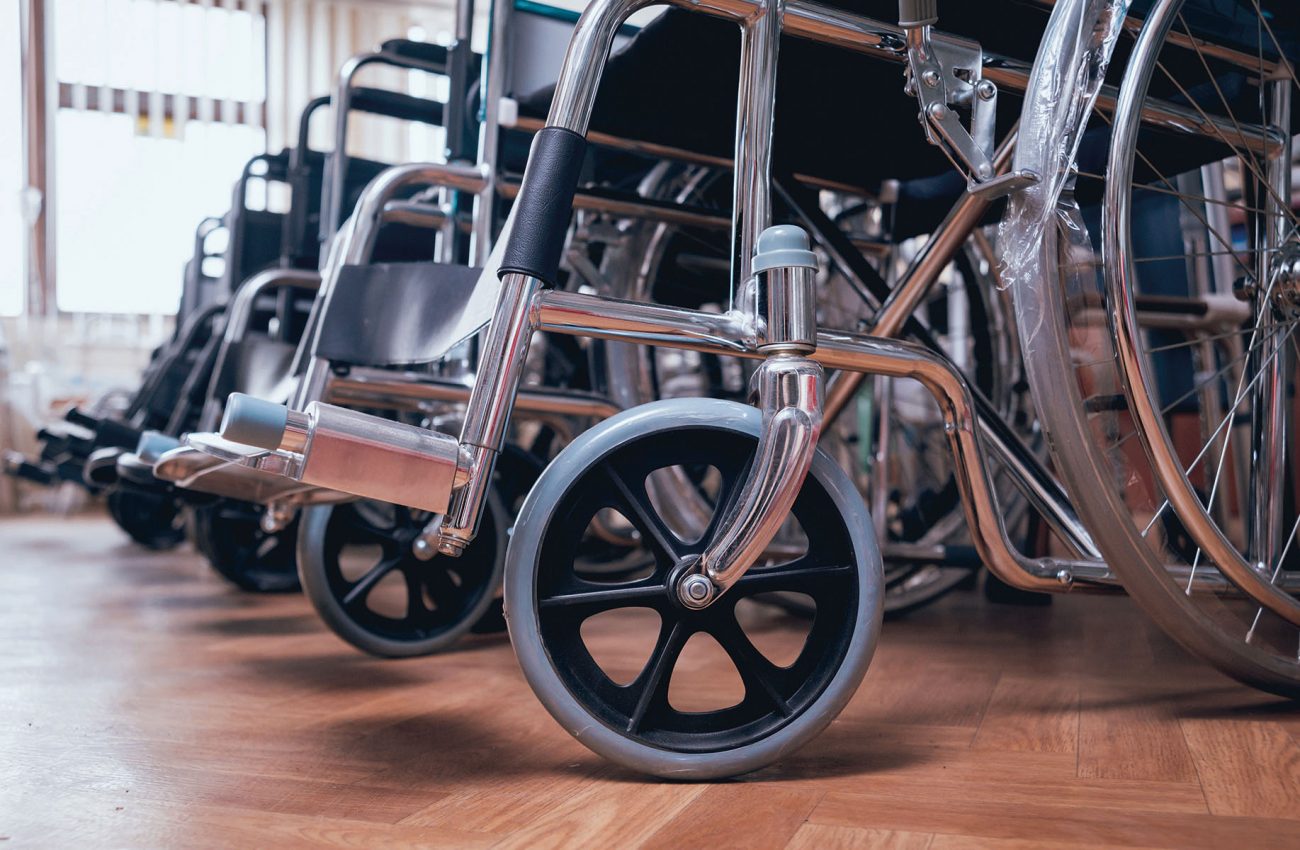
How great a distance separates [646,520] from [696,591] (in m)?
0.06

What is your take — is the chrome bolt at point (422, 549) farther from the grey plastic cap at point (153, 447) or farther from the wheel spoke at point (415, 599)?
the grey plastic cap at point (153, 447)

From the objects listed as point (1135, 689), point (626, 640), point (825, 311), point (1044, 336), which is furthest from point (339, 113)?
point (1135, 689)

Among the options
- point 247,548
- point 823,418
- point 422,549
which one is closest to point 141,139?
point 247,548

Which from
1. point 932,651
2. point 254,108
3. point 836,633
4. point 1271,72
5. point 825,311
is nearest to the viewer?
point 836,633

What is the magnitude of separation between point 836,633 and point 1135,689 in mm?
404

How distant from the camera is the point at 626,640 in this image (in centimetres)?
121

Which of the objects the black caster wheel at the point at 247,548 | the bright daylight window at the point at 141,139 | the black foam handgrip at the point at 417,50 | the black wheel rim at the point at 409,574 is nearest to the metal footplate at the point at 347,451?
the black wheel rim at the point at 409,574

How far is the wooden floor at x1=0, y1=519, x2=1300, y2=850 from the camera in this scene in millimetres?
567

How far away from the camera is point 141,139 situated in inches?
163

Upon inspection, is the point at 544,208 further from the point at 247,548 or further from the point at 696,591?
the point at 247,548

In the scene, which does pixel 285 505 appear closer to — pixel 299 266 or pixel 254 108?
pixel 299 266

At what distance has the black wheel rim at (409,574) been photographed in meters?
1.12

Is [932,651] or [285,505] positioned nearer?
[285,505]

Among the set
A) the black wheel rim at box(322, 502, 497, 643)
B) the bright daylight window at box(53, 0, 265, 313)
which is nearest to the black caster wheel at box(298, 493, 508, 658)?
the black wheel rim at box(322, 502, 497, 643)
